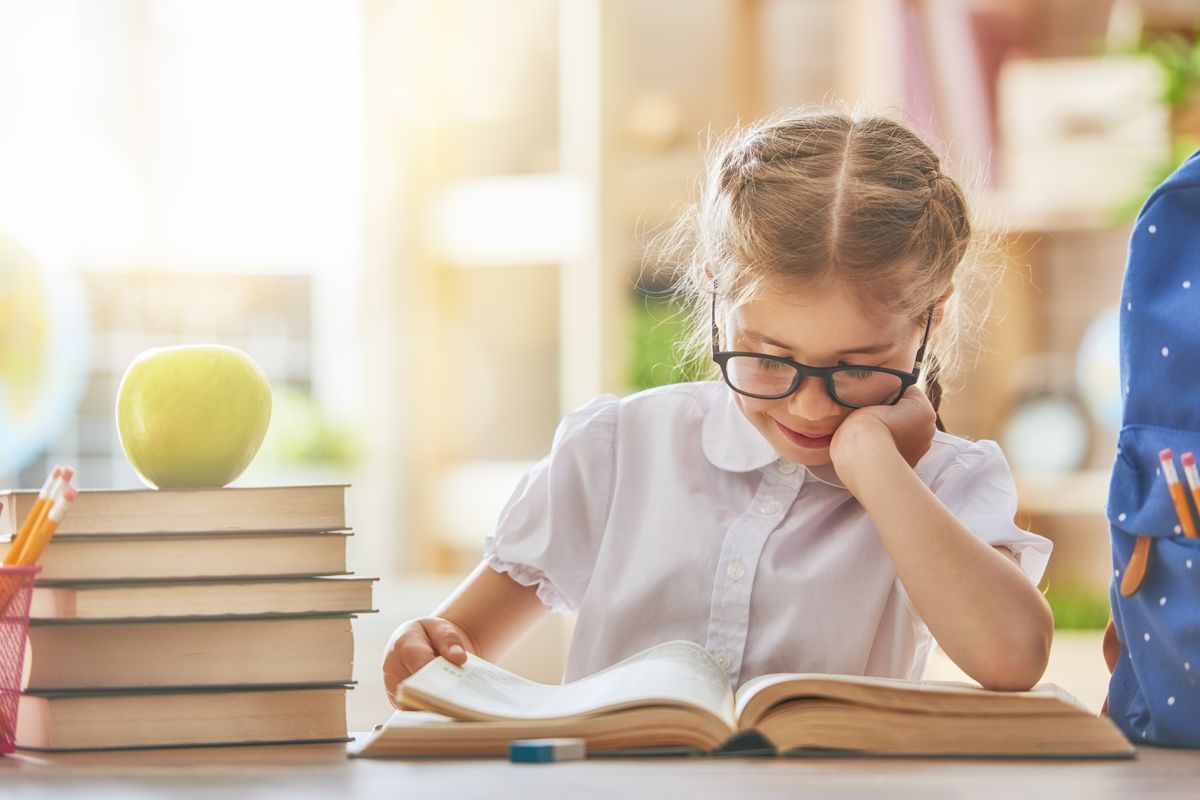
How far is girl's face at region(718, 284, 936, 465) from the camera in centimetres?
111

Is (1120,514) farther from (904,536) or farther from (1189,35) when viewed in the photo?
(1189,35)

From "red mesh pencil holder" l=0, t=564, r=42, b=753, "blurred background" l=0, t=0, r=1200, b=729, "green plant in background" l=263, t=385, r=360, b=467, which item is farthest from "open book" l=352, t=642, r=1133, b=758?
"green plant in background" l=263, t=385, r=360, b=467

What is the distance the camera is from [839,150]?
1232 mm

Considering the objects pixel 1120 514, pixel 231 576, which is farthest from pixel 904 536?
pixel 231 576

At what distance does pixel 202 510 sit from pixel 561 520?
0.41 m

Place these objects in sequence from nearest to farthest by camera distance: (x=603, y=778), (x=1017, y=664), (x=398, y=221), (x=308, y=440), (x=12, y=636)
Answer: (x=603, y=778), (x=12, y=636), (x=1017, y=664), (x=308, y=440), (x=398, y=221)

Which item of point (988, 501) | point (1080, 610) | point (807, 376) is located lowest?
point (1080, 610)

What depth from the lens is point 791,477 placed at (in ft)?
4.17

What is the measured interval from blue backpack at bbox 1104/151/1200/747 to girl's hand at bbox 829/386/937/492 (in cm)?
18

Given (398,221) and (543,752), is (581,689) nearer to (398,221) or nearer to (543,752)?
(543,752)

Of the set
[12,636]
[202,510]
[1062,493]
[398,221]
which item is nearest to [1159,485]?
[202,510]

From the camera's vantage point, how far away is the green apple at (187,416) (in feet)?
3.21

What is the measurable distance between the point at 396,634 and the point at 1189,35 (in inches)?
94.9

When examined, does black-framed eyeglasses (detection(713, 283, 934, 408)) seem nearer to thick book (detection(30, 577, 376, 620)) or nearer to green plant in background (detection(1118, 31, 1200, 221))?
thick book (detection(30, 577, 376, 620))
